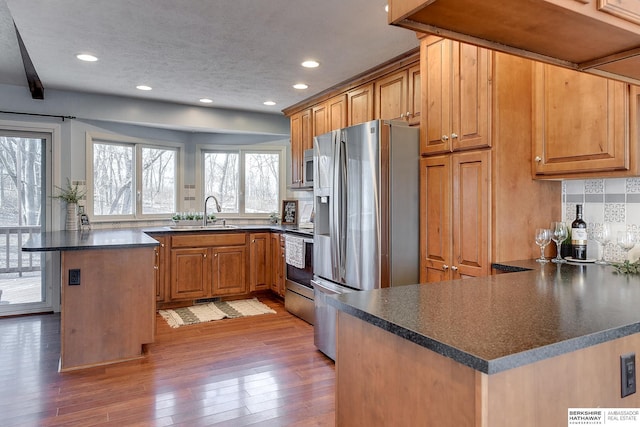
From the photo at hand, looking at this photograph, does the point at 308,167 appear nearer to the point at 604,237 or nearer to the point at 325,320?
the point at 325,320

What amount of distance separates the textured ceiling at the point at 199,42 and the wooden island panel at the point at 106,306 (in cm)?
156

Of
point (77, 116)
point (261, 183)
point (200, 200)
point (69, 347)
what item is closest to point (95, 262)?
point (69, 347)

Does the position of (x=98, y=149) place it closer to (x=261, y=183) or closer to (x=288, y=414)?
A: (x=261, y=183)

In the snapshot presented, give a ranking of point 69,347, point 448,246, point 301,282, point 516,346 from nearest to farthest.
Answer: point 516,346 → point 448,246 → point 69,347 → point 301,282

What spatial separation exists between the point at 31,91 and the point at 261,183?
9.47ft

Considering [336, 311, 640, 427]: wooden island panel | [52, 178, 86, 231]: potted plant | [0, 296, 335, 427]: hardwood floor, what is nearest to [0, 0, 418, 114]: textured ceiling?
[52, 178, 86, 231]: potted plant

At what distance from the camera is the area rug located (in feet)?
14.2

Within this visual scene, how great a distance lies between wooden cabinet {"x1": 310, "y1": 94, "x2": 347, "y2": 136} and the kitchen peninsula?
212cm

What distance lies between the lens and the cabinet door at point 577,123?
6.49 feet

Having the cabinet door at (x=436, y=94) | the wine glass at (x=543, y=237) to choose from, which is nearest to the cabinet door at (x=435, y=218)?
the cabinet door at (x=436, y=94)

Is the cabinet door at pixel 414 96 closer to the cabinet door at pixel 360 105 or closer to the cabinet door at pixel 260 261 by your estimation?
the cabinet door at pixel 360 105

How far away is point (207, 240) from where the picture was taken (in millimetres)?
4910

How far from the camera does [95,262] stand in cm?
308

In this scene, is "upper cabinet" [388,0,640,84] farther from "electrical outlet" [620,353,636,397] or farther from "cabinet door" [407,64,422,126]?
"cabinet door" [407,64,422,126]
